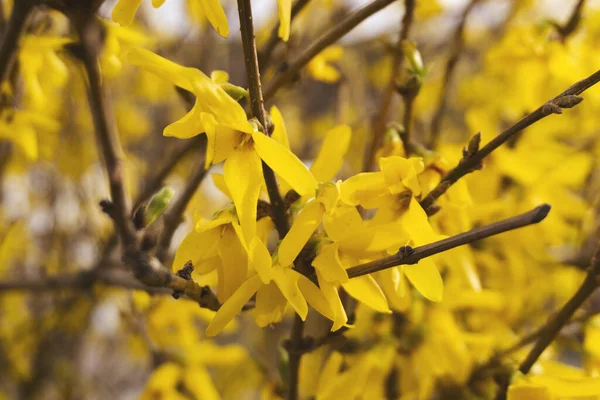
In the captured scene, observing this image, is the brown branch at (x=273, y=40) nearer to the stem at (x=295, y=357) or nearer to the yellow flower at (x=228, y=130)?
the yellow flower at (x=228, y=130)

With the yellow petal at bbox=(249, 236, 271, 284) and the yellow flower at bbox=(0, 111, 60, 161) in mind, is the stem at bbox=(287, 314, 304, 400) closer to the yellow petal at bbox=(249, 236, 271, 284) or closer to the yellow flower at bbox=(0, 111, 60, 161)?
the yellow petal at bbox=(249, 236, 271, 284)

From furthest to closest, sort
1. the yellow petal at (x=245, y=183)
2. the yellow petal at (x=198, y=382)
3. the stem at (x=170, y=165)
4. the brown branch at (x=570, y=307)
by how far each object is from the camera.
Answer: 1. the yellow petal at (x=198, y=382)
2. the stem at (x=170, y=165)
3. the brown branch at (x=570, y=307)
4. the yellow petal at (x=245, y=183)

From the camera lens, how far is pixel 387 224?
0.69m

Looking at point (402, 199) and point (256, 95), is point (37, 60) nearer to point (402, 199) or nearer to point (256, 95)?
point (256, 95)

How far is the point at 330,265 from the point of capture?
66 cm

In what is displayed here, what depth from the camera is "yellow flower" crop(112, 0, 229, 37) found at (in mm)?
652

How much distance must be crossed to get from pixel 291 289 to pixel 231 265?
0.32 ft

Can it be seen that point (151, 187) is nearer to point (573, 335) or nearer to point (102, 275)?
point (102, 275)

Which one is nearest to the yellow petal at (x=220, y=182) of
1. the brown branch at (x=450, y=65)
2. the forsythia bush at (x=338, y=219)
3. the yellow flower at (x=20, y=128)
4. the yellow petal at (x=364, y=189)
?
the forsythia bush at (x=338, y=219)

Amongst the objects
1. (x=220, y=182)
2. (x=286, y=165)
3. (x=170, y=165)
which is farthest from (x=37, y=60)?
(x=286, y=165)

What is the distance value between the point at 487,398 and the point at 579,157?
2.23ft

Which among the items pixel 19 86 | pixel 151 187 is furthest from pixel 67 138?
pixel 151 187

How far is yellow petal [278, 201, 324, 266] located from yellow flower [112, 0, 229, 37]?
24cm

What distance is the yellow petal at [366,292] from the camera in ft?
2.31
